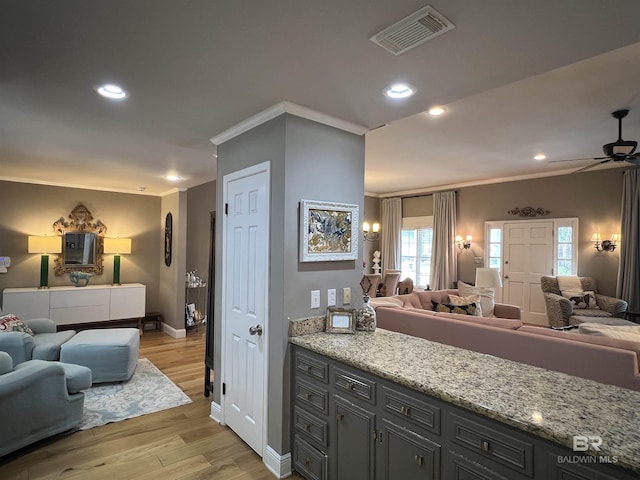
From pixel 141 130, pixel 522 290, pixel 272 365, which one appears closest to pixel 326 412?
pixel 272 365

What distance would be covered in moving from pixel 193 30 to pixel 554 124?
12.6ft

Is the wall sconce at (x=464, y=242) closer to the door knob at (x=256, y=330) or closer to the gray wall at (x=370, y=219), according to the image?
the gray wall at (x=370, y=219)

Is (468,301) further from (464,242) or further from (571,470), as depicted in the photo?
(571,470)

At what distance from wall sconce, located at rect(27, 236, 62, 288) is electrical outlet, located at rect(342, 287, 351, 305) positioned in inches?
212

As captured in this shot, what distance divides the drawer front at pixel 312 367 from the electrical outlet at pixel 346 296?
0.57m

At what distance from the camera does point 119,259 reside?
6.46m

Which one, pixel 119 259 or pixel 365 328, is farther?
pixel 119 259

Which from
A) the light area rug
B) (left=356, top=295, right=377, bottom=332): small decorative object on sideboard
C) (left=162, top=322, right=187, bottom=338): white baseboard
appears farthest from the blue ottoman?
(left=356, top=295, right=377, bottom=332): small decorative object on sideboard

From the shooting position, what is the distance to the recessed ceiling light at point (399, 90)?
7.30 ft

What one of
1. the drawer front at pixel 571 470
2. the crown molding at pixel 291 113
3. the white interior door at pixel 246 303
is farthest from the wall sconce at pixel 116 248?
the drawer front at pixel 571 470

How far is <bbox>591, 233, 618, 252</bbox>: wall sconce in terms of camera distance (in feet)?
19.9

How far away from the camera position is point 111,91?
2.40 meters

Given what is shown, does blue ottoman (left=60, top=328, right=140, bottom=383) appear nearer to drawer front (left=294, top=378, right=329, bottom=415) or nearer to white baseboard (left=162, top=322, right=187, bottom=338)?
white baseboard (left=162, top=322, right=187, bottom=338)

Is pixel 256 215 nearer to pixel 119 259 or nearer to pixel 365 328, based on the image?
pixel 365 328
